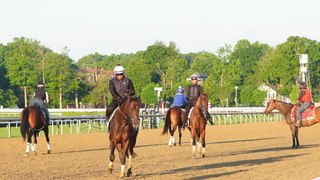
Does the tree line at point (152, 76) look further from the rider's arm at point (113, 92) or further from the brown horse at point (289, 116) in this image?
the rider's arm at point (113, 92)

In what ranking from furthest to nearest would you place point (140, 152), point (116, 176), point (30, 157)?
point (140, 152)
point (30, 157)
point (116, 176)

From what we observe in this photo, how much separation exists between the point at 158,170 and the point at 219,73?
10223 cm

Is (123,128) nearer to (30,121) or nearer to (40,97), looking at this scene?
(30,121)

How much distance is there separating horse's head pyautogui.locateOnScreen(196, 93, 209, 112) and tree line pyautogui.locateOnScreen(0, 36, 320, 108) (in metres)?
74.8

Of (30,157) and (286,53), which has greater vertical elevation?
(286,53)

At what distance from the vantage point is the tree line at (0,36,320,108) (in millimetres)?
95375

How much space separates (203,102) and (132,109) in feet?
20.6

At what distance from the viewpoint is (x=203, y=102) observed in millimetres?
19781

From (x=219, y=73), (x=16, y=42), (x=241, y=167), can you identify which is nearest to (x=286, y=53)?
(x=219, y=73)

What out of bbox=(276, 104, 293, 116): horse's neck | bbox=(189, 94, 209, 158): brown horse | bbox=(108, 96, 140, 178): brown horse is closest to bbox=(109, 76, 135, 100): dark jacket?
bbox=(108, 96, 140, 178): brown horse

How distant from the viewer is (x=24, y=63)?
310 ft

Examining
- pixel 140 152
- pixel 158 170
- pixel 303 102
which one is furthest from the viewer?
pixel 303 102

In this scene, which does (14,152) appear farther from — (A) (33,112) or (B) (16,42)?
(B) (16,42)

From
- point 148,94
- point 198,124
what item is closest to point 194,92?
point 198,124
